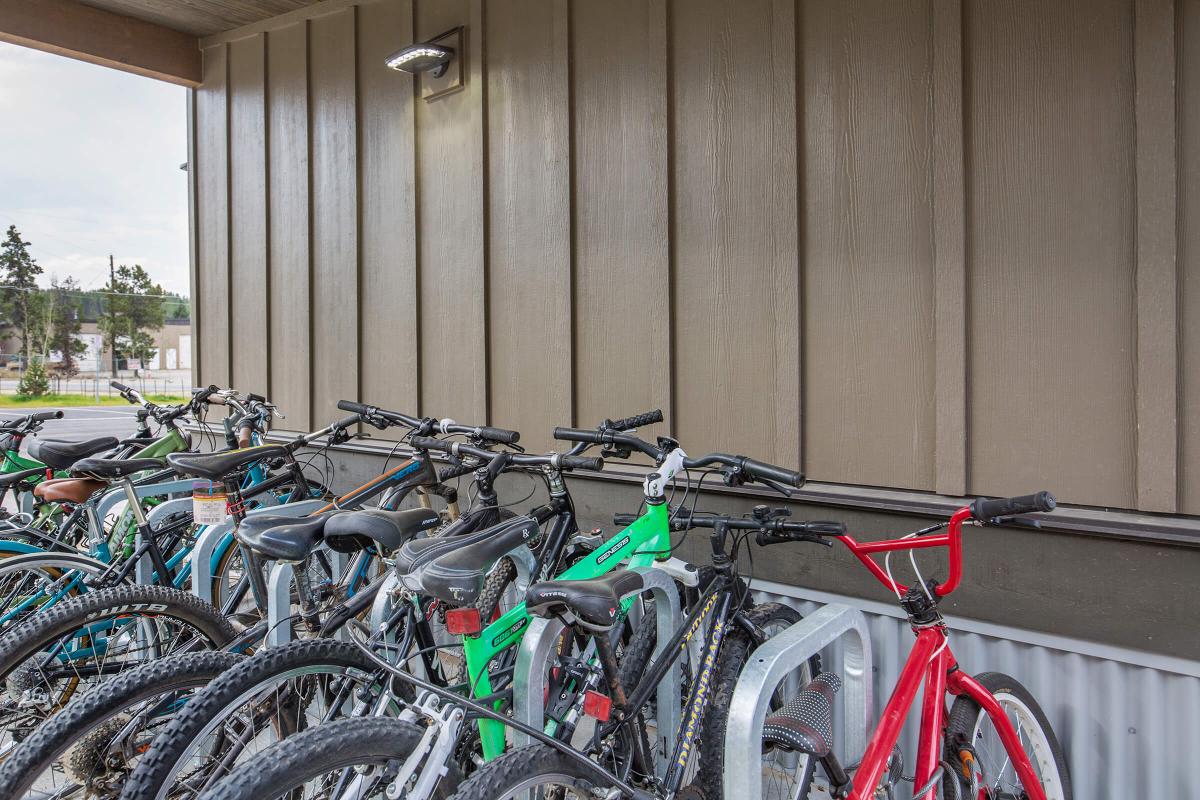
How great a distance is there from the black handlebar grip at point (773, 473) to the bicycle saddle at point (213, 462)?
5.09 feet

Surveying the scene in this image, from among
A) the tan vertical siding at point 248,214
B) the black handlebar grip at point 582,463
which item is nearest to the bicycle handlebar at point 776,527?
the black handlebar grip at point 582,463

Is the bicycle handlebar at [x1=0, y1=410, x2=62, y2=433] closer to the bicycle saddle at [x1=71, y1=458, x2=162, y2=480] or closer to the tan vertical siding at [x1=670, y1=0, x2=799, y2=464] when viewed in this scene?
the bicycle saddle at [x1=71, y1=458, x2=162, y2=480]

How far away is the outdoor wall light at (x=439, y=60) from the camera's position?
3227 mm

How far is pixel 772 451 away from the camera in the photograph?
2436 millimetres

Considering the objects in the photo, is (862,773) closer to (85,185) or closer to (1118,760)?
(1118,760)

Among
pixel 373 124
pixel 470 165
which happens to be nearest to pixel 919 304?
pixel 470 165

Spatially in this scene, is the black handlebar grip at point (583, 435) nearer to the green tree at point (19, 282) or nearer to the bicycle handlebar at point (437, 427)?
the bicycle handlebar at point (437, 427)

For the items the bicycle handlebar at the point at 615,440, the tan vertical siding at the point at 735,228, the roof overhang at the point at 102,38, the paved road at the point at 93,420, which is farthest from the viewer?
the paved road at the point at 93,420

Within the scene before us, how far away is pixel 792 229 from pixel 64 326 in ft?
14.5

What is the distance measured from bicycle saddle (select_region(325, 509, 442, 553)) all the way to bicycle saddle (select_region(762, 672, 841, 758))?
0.86 m

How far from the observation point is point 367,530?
64.8 inches

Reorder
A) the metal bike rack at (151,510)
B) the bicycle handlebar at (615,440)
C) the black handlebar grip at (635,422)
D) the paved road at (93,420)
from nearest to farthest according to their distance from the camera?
1. the bicycle handlebar at (615,440)
2. the black handlebar grip at (635,422)
3. the metal bike rack at (151,510)
4. the paved road at (93,420)

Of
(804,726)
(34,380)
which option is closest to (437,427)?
(804,726)

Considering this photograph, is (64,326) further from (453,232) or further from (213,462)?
(213,462)
